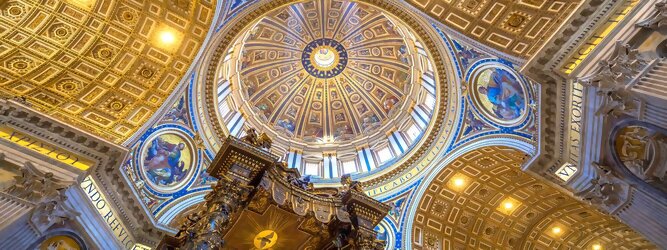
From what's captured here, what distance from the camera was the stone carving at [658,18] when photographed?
292 inches

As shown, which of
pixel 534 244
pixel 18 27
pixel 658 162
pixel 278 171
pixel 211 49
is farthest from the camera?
pixel 534 244

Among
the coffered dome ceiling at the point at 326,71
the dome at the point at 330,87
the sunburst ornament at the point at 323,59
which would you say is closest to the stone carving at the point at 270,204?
the dome at the point at 330,87

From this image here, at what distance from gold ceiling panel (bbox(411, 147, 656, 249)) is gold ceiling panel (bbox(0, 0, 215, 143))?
10435mm

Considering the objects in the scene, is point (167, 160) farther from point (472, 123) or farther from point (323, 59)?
point (323, 59)

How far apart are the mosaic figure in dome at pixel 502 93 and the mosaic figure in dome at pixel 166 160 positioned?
10715 millimetres

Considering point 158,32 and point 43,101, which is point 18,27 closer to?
point 43,101

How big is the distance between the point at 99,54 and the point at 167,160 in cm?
418

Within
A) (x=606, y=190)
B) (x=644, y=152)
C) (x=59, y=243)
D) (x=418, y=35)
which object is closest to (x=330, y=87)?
(x=418, y=35)

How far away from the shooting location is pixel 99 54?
42.9 ft

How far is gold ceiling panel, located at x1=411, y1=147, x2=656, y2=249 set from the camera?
1584 centimetres

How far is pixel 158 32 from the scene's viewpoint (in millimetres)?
13055

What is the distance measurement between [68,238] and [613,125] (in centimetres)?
1232

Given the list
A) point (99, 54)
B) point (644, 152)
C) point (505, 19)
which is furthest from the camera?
point (99, 54)

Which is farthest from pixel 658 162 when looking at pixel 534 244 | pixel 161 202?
pixel 161 202
